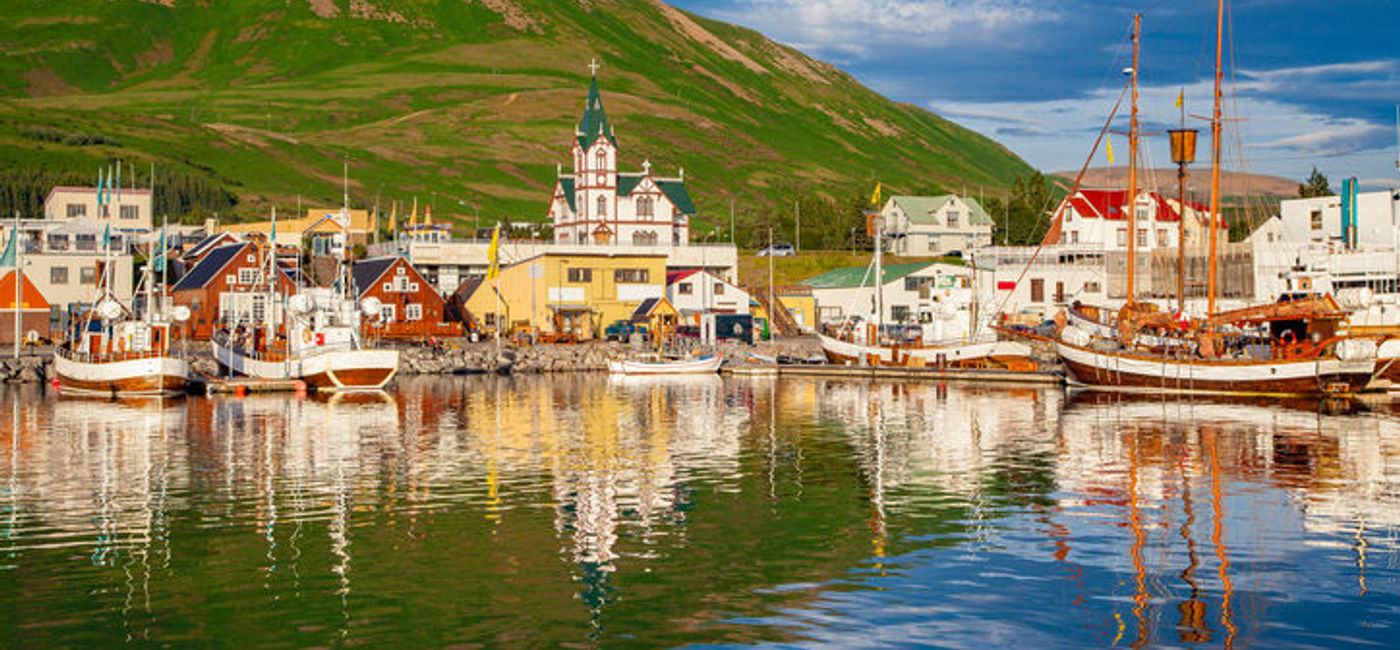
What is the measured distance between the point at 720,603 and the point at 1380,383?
56.3 metres

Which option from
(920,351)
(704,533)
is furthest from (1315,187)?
(704,533)

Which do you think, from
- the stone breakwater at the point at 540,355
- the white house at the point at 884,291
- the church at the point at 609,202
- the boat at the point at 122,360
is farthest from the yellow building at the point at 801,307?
the boat at the point at 122,360

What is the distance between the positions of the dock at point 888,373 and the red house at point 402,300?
2748 cm

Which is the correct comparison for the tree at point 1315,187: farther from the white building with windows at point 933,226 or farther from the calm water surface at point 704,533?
the calm water surface at point 704,533

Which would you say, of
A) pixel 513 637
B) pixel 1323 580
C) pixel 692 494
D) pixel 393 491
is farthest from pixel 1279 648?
pixel 393 491

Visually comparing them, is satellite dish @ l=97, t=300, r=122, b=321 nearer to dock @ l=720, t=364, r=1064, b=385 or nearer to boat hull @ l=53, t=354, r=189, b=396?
boat hull @ l=53, t=354, r=189, b=396

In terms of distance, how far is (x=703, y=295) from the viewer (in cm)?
11281

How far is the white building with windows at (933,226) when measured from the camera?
153500 mm

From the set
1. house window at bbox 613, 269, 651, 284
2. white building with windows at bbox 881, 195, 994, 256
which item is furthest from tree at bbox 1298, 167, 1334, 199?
house window at bbox 613, 269, 651, 284

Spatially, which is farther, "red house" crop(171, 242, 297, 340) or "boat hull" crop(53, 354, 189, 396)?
"red house" crop(171, 242, 297, 340)

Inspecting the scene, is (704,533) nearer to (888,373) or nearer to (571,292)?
(888,373)

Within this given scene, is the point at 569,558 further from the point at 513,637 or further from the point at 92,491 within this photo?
the point at 92,491

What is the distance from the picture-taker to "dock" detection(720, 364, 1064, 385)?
262ft

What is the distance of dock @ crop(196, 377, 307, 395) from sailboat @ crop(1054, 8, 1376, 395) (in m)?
42.7
